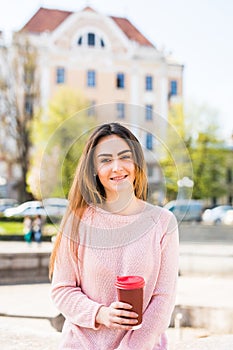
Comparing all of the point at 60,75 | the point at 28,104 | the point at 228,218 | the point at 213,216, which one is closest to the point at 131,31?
the point at 60,75

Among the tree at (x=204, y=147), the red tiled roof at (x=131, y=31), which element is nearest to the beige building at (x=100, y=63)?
the red tiled roof at (x=131, y=31)

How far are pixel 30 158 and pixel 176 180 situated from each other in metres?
26.8

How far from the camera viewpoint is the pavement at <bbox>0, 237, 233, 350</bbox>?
345 cm

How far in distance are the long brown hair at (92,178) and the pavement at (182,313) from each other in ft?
5.28

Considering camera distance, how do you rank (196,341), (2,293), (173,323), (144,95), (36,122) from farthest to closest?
1. (144,95)
2. (36,122)
3. (2,293)
4. (173,323)
5. (196,341)

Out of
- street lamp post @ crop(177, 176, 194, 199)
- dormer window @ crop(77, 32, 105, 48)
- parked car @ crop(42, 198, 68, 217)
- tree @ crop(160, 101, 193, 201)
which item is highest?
dormer window @ crop(77, 32, 105, 48)

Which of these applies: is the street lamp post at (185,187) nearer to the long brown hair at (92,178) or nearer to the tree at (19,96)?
the long brown hair at (92,178)

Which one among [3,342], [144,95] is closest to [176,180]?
[3,342]

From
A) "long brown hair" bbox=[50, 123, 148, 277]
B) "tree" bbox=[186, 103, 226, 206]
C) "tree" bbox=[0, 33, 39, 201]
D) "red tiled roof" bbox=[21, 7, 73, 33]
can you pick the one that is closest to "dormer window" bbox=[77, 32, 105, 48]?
"red tiled roof" bbox=[21, 7, 73, 33]

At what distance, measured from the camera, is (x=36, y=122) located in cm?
2745

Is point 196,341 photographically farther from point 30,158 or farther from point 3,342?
point 30,158

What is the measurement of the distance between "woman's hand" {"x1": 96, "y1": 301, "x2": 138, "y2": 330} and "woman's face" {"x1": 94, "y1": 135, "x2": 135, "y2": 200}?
1.27 ft

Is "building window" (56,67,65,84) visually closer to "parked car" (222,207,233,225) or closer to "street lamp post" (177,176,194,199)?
"parked car" (222,207,233,225)

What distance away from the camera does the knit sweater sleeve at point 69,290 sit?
1832 mm
